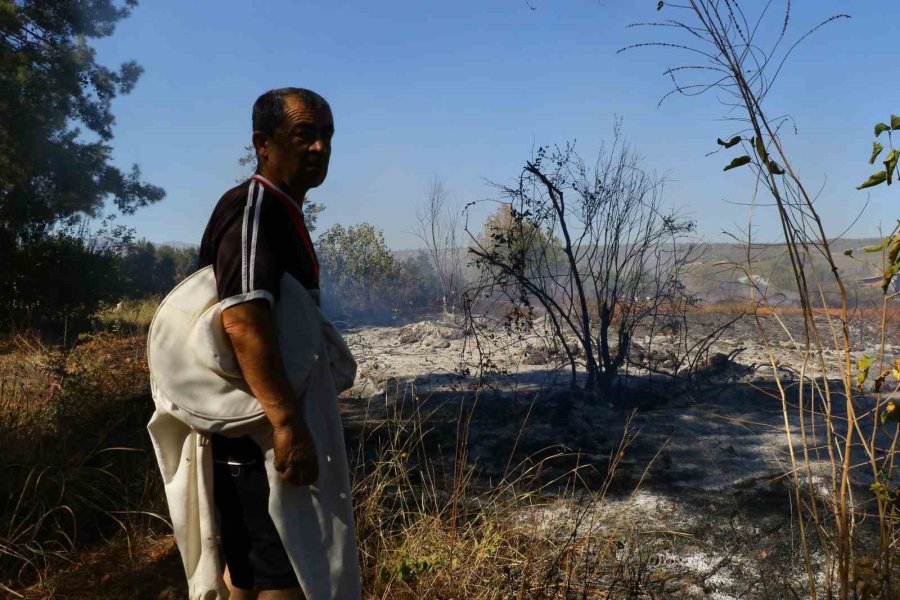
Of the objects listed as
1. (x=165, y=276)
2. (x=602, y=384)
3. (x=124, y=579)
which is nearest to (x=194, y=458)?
(x=124, y=579)

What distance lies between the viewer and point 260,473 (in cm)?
176

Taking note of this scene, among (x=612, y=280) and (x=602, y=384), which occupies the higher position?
(x=612, y=280)

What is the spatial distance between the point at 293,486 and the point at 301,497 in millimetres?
37

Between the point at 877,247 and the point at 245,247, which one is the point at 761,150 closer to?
the point at 877,247

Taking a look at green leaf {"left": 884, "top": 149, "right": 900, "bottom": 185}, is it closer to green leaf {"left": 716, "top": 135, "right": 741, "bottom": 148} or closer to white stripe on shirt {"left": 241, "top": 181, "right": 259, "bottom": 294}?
green leaf {"left": 716, "top": 135, "right": 741, "bottom": 148}

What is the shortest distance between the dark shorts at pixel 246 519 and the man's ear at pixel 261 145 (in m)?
0.71

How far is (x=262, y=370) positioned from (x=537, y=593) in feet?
4.47

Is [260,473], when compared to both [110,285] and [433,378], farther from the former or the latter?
[110,285]

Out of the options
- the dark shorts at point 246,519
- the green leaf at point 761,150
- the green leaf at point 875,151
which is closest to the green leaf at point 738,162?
the green leaf at point 761,150

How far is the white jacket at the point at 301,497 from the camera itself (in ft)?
5.61

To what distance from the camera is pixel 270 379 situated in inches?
64.7

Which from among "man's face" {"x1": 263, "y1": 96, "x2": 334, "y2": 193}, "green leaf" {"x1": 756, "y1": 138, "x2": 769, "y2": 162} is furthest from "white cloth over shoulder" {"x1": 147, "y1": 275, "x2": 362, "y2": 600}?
"green leaf" {"x1": 756, "y1": 138, "x2": 769, "y2": 162}

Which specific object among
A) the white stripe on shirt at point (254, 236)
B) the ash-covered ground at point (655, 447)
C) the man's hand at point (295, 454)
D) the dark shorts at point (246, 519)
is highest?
the white stripe on shirt at point (254, 236)

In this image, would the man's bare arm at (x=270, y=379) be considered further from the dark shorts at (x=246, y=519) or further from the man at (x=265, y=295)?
the dark shorts at (x=246, y=519)
